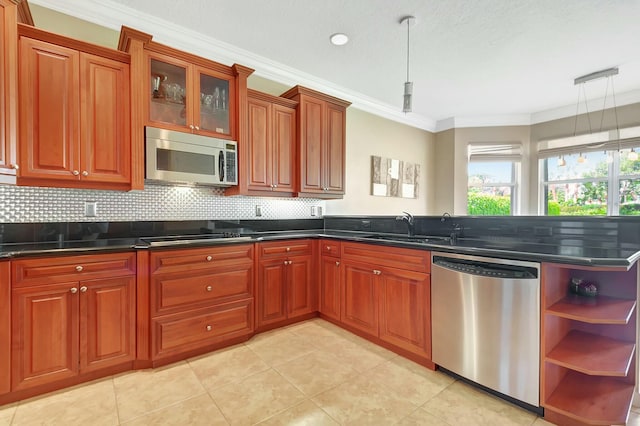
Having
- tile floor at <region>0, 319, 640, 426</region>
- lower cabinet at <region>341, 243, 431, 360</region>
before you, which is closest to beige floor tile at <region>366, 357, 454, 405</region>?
tile floor at <region>0, 319, 640, 426</region>

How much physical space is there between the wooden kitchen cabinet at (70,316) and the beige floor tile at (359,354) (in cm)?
152

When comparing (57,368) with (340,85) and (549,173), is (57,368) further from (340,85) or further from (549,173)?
(549,173)

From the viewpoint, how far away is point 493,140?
521 centimetres

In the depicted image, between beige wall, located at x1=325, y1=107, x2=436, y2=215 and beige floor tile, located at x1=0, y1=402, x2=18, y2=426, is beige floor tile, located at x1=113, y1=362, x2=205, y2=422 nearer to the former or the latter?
beige floor tile, located at x1=0, y1=402, x2=18, y2=426

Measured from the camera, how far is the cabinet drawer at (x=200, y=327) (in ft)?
7.02

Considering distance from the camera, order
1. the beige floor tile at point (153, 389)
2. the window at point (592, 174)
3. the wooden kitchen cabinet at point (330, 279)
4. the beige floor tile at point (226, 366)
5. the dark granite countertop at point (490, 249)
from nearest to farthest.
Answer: the dark granite countertop at point (490, 249), the beige floor tile at point (153, 389), the beige floor tile at point (226, 366), the wooden kitchen cabinet at point (330, 279), the window at point (592, 174)

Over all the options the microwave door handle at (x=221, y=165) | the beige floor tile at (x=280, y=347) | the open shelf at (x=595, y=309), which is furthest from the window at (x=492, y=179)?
the microwave door handle at (x=221, y=165)

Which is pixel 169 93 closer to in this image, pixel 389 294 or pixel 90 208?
pixel 90 208

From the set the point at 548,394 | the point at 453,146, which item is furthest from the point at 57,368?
the point at 453,146

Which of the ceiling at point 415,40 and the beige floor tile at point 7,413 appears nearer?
the beige floor tile at point 7,413

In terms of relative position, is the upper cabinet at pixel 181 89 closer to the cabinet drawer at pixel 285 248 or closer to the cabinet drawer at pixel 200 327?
the cabinet drawer at pixel 285 248

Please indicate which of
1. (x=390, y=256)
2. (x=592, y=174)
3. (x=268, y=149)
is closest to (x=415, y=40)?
(x=268, y=149)

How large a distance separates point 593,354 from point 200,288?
258 centimetres

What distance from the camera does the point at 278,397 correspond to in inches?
70.5
